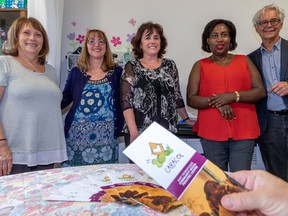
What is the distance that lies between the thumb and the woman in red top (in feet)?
3.96

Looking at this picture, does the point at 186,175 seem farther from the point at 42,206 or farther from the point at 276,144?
the point at 276,144

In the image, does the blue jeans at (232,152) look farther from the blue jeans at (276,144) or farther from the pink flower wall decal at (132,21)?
the pink flower wall decal at (132,21)

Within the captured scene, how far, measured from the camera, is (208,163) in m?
0.63

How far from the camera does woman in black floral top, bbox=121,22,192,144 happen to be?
71.5 inches

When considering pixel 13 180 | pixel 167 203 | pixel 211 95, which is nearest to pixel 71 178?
pixel 13 180

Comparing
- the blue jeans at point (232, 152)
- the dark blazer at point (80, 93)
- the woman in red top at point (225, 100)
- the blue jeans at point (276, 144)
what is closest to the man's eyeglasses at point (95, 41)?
the dark blazer at point (80, 93)

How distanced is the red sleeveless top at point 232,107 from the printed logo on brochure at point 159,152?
1.27 meters

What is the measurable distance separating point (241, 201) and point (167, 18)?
2514 mm

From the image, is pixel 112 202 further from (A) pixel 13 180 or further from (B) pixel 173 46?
(B) pixel 173 46

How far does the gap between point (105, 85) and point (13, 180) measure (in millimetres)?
1008

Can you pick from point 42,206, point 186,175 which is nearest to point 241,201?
point 186,175

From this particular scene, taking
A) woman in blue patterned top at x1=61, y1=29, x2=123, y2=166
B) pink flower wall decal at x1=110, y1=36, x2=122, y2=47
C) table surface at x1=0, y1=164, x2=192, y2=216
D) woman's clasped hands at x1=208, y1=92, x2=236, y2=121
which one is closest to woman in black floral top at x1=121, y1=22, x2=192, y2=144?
woman in blue patterned top at x1=61, y1=29, x2=123, y2=166

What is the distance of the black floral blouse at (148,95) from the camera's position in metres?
1.82

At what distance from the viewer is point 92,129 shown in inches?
74.2
